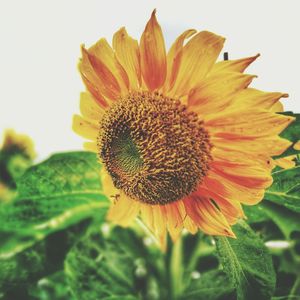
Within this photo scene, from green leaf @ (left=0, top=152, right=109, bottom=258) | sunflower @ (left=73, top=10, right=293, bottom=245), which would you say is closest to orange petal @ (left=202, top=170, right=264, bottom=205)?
sunflower @ (left=73, top=10, right=293, bottom=245)

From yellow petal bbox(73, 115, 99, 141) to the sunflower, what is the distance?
2 centimetres

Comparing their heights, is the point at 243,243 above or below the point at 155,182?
below

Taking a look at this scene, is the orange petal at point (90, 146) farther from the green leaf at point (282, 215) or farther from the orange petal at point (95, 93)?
the green leaf at point (282, 215)

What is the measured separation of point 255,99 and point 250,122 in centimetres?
3

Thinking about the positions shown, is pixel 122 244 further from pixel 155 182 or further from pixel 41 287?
pixel 155 182

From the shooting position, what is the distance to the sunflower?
0.46 m

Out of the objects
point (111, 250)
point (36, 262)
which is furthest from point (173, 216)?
point (111, 250)

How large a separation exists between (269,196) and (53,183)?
339 millimetres

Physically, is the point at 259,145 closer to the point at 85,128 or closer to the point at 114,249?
the point at 85,128

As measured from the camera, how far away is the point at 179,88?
1.63ft

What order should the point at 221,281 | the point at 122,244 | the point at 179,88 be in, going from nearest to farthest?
the point at 179,88 → the point at 221,281 → the point at 122,244

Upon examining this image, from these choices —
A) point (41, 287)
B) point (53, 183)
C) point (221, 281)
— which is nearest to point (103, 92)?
point (53, 183)

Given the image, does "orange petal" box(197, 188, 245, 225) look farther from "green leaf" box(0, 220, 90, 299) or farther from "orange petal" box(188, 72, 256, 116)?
"green leaf" box(0, 220, 90, 299)

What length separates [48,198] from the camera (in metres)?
0.68
